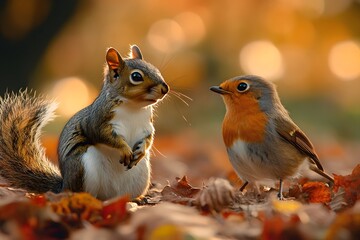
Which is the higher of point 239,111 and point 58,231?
point 239,111

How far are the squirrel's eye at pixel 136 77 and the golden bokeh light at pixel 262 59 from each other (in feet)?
46.5

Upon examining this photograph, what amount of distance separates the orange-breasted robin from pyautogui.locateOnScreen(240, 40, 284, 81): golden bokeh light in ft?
45.1

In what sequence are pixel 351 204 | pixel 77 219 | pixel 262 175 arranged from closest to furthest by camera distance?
1. pixel 77 219
2. pixel 351 204
3. pixel 262 175

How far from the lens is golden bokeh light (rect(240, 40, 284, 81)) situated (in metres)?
19.0

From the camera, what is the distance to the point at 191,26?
20.3 meters

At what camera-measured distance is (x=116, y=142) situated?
4270 mm

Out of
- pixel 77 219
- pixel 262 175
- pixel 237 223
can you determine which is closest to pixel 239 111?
pixel 262 175

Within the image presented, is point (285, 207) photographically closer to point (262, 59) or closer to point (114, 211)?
point (114, 211)

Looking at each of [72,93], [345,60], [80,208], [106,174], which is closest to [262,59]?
[345,60]

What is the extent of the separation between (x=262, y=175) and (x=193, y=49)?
15.4m

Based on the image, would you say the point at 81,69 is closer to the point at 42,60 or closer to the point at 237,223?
the point at 42,60

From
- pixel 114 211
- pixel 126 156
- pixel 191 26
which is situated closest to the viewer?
pixel 114 211

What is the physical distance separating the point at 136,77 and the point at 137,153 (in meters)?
0.46

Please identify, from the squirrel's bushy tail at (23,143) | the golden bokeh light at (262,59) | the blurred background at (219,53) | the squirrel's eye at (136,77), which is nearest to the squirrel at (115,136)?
the squirrel's eye at (136,77)
